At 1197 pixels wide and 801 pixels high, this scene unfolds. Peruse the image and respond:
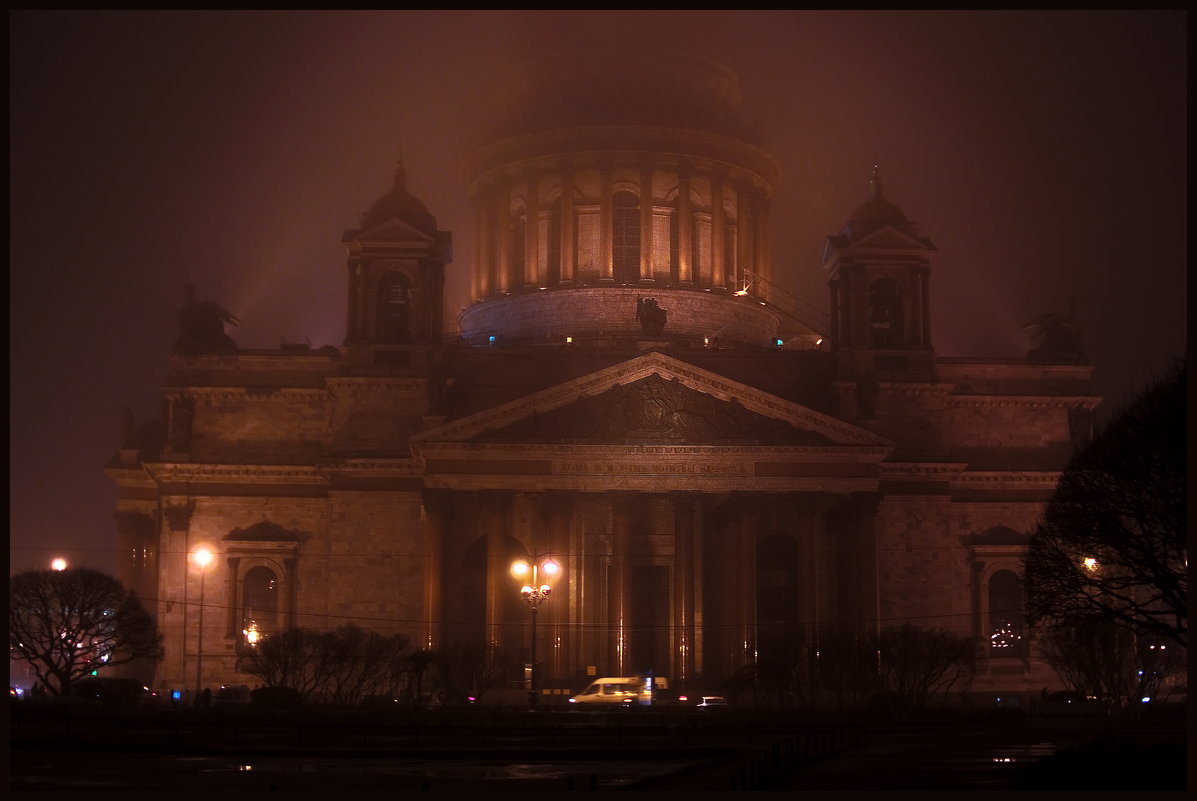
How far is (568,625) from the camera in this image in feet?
236

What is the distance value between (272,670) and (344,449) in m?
14.3

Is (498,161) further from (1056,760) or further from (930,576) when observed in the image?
(1056,760)

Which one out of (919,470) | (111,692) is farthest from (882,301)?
(111,692)

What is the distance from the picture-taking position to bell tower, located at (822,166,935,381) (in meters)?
79.2

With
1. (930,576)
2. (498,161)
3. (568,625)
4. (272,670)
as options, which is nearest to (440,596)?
(568,625)

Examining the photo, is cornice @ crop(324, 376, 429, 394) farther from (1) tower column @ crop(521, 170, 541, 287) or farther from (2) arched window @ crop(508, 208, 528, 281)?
(2) arched window @ crop(508, 208, 528, 281)

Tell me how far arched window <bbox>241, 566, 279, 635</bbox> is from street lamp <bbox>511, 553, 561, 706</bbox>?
417 inches

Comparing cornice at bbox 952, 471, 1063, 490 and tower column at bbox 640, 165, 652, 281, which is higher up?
tower column at bbox 640, 165, 652, 281

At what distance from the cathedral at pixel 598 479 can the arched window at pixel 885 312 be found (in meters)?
0.10

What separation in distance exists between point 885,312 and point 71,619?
3650 centimetres

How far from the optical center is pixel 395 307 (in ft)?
263

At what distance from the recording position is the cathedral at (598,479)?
7294 centimetres

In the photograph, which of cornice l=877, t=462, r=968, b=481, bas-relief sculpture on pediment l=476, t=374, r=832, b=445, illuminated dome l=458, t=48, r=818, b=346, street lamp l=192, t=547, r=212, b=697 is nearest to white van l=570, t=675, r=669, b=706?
bas-relief sculpture on pediment l=476, t=374, r=832, b=445

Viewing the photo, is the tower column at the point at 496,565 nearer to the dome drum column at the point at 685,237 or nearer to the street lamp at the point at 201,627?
the street lamp at the point at 201,627
